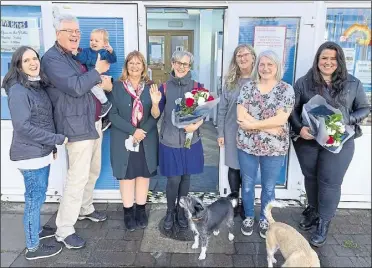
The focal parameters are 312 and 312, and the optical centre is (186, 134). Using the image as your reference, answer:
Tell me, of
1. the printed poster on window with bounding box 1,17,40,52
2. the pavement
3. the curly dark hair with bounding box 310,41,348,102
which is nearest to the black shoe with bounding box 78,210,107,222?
the pavement

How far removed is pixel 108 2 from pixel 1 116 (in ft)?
6.07

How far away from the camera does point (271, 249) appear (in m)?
2.55

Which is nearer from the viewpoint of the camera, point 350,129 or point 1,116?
point 350,129

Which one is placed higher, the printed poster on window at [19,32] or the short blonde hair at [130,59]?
the printed poster on window at [19,32]

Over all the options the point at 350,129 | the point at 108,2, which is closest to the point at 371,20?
the point at 350,129

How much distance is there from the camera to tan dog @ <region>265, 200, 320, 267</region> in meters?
2.15

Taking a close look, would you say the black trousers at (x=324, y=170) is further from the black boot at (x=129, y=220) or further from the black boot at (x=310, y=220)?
the black boot at (x=129, y=220)

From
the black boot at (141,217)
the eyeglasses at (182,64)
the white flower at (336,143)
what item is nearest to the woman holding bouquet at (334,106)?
the white flower at (336,143)

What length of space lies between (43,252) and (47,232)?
37 cm

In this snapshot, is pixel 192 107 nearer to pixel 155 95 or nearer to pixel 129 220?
pixel 155 95

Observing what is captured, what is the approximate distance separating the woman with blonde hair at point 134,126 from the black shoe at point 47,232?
30.3 inches

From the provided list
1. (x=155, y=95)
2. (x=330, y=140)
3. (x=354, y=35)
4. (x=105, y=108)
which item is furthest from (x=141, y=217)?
(x=354, y=35)

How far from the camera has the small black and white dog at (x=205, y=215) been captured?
2719 mm

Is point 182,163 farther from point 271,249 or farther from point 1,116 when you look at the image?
point 1,116
